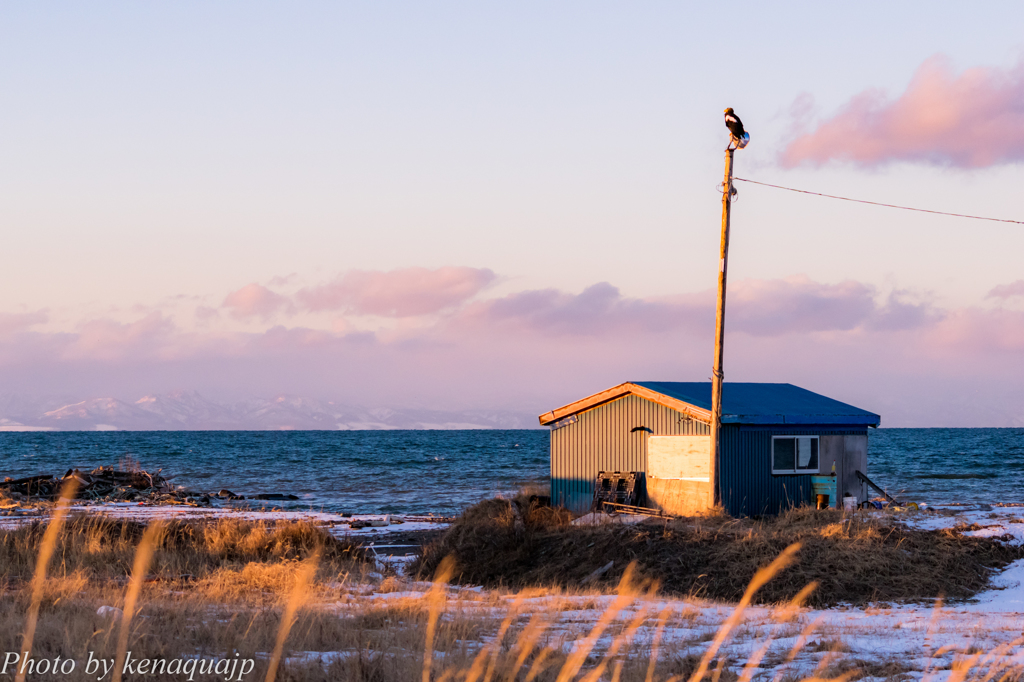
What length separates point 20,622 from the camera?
8836 mm

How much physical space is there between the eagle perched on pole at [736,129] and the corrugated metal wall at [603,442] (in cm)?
639

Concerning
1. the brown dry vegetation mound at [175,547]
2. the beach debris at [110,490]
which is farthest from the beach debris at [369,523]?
the beach debris at [110,490]

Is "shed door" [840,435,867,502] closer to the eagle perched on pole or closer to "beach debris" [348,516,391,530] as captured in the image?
the eagle perched on pole

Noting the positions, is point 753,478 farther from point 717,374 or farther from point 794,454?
point 717,374

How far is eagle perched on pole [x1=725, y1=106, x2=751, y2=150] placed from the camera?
19.9m

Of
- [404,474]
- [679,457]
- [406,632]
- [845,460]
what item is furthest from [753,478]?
[404,474]

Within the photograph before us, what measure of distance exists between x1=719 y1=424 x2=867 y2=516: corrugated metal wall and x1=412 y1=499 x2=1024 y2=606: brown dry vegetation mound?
180 cm

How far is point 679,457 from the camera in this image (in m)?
22.3

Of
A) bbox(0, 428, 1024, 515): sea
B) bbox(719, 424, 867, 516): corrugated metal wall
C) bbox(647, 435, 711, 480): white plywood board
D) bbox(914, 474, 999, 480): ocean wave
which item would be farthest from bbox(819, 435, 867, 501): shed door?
bbox(914, 474, 999, 480): ocean wave

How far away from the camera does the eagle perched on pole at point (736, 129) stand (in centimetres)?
1992

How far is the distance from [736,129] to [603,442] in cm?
846

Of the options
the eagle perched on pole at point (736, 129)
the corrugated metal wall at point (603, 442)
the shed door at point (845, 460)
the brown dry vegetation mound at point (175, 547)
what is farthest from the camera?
the shed door at point (845, 460)

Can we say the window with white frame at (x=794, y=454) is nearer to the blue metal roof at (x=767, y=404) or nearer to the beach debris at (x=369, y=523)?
the blue metal roof at (x=767, y=404)

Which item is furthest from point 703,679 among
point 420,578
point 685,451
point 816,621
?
point 685,451
